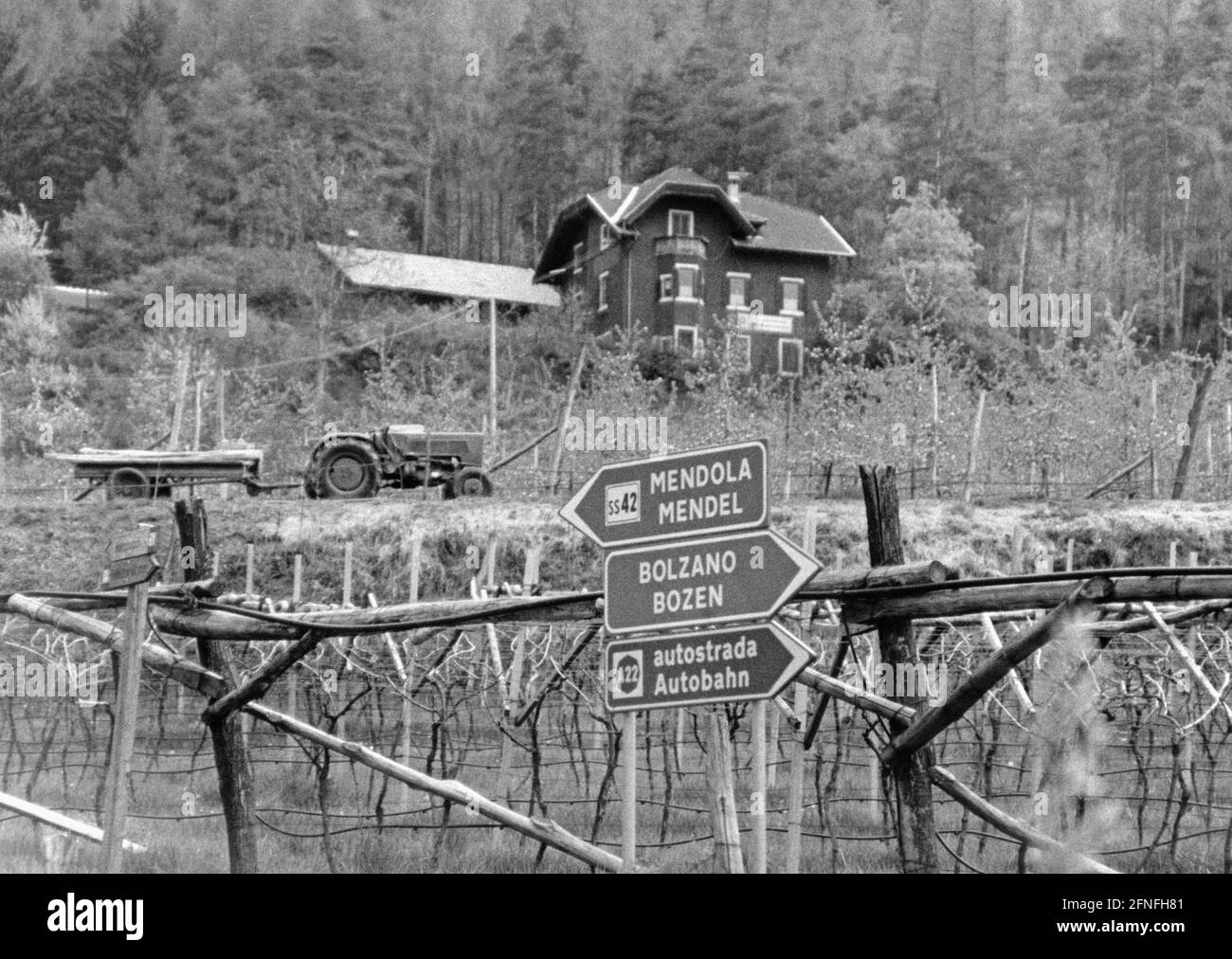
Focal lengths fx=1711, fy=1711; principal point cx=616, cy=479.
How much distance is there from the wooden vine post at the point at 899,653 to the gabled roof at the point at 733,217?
41.6 meters

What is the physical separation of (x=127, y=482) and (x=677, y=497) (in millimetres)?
22968

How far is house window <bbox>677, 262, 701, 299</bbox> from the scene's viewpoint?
167ft

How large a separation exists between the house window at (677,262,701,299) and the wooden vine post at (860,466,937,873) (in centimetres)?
4228

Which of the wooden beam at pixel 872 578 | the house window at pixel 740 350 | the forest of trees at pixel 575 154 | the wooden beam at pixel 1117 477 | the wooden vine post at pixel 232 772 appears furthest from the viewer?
the forest of trees at pixel 575 154

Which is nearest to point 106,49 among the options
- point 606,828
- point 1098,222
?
point 1098,222

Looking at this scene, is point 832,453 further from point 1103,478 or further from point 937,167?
point 937,167

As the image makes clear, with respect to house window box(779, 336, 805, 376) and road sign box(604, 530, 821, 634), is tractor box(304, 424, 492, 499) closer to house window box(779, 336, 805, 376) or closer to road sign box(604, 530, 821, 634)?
road sign box(604, 530, 821, 634)

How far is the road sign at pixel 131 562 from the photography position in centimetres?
773

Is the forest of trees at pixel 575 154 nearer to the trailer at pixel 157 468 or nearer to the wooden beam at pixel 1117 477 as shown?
the trailer at pixel 157 468

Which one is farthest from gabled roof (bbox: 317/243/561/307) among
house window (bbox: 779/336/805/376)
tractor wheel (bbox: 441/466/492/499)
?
tractor wheel (bbox: 441/466/492/499)

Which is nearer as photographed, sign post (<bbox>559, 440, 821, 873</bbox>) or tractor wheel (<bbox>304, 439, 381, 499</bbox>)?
sign post (<bbox>559, 440, 821, 873</bbox>)

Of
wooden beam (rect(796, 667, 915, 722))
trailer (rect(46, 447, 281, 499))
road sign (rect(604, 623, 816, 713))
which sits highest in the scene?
trailer (rect(46, 447, 281, 499))

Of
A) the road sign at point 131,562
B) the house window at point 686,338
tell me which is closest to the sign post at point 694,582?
the road sign at point 131,562

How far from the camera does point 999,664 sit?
7.93 metres
